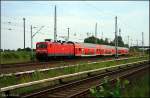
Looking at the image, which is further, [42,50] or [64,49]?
[64,49]

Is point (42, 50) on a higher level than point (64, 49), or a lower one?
lower

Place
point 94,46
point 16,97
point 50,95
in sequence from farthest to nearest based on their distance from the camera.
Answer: point 94,46, point 50,95, point 16,97

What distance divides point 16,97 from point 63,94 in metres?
2.37

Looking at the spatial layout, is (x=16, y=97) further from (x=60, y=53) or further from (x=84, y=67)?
(x=60, y=53)

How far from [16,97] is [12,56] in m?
36.8

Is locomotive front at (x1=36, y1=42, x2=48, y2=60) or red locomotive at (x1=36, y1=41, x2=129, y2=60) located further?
red locomotive at (x1=36, y1=41, x2=129, y2=60)

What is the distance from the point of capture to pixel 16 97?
13.2 meters

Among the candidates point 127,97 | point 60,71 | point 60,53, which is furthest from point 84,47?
point 127,97

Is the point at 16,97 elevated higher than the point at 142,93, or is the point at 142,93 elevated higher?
the point at 142,93

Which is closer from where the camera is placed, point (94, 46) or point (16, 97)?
point (16, 97)

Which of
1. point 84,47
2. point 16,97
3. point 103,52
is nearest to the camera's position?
point 16,97

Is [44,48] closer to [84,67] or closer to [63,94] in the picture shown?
[84,67]


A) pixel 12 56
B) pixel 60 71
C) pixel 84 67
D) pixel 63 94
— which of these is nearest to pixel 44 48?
pixel 12 56

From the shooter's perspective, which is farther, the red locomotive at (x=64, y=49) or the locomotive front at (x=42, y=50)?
the red locomotive at (x=64, y=49)
